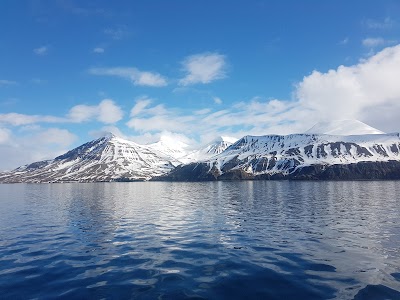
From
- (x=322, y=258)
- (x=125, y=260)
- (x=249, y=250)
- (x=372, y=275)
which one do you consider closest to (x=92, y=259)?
(x=125, y=260)

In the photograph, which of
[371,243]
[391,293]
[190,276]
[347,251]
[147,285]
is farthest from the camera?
[371,243]

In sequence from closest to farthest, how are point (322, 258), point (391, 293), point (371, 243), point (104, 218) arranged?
1. point (391, 293)
2. point (322, 258)
3. point (371, 243)
4. point (104, 218)

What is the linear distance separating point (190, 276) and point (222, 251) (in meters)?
9.06

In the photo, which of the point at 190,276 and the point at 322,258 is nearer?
the point at 190,276

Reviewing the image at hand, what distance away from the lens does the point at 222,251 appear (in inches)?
1344

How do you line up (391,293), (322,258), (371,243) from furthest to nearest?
(371,243) → (322,258) → (391,293)

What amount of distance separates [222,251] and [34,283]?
1770cm

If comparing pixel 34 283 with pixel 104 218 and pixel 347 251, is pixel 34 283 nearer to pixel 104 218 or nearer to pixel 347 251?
pixel 347 251

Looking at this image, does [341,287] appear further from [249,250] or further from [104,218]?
[104,218]

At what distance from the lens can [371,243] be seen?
119 ft

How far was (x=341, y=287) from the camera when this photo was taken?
22578 millimetres

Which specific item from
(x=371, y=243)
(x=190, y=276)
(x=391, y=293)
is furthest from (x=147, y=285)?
(x=371, y=243)

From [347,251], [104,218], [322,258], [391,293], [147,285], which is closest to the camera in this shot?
[391,293]

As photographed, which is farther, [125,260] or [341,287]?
[125,260]
